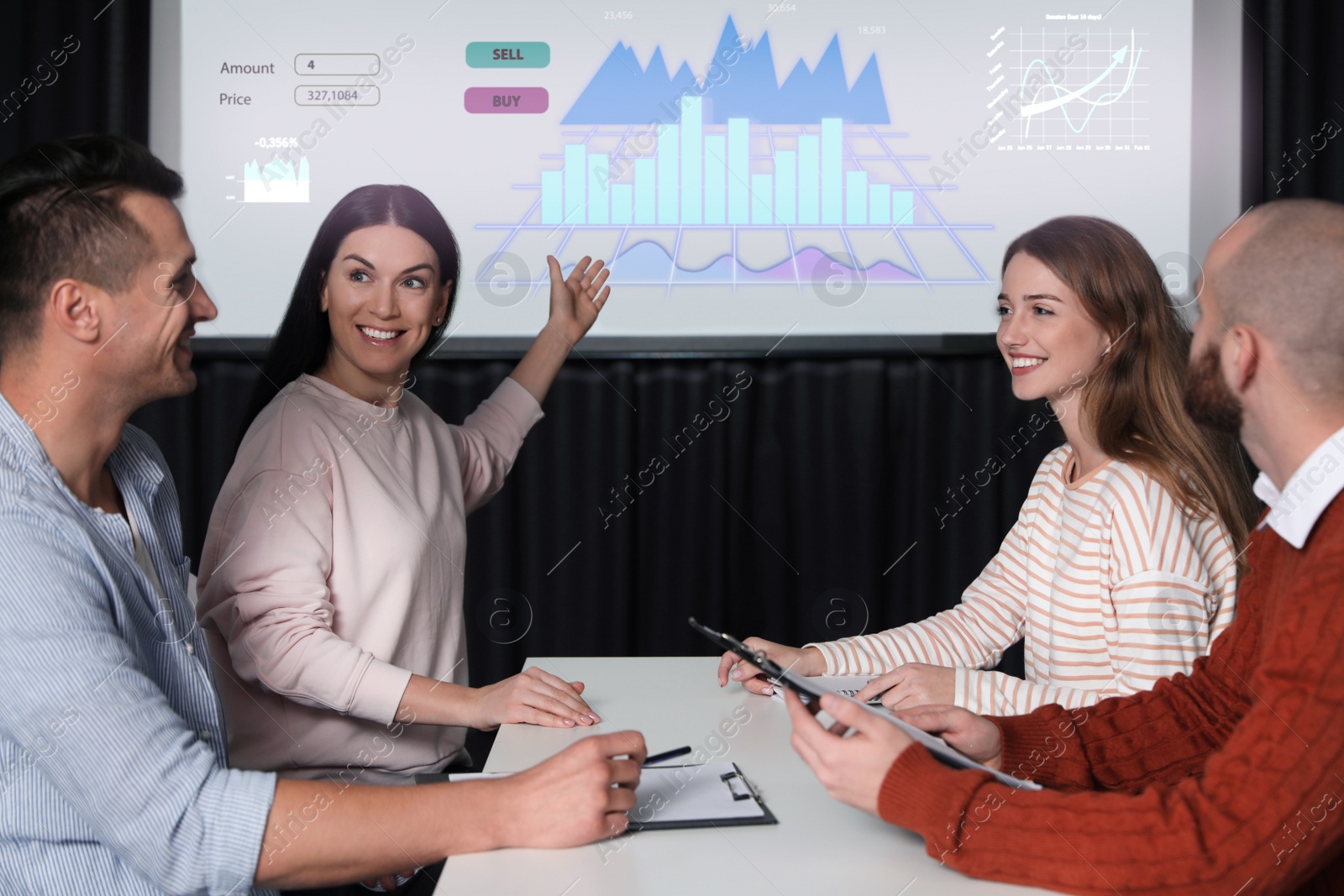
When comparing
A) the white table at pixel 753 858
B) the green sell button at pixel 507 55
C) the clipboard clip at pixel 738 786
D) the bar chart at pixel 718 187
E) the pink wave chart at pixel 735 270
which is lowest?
the white table at pixel 753 858

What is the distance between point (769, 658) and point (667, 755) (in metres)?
0.32

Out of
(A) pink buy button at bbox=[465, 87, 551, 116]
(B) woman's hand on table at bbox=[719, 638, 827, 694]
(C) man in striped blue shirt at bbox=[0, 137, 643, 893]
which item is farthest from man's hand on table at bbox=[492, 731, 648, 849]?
(A) pink buy button at bbox=[465, 87, 551, 116]

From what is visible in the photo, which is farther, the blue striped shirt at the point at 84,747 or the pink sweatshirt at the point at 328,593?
the pink sweatshirt at the point at 328,593

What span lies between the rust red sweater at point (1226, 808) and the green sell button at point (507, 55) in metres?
2.43

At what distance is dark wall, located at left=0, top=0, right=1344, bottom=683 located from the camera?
3158 millimetres

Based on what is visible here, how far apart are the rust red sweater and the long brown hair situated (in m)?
0.52

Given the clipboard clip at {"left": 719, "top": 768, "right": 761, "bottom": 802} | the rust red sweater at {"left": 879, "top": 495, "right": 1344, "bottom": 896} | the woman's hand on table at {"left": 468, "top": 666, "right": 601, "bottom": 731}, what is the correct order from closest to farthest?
the rust red sweater at {"left": 879, "top": 495, "right": 1344, "bottom": 896} < the clipboard clip at {"left": 719, "top": 768, "right": 761, "bottom": 802} < the woman's hand on table at {"left": 468, "top": 666, "right": 601, "bottom": 731}

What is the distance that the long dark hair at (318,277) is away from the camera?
5.86ft

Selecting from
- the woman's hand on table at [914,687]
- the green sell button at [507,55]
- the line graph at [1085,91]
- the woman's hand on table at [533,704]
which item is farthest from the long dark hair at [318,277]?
the line graph at [1085,91]

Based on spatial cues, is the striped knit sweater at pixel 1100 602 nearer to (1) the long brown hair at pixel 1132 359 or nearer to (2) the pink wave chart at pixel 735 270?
(1) the long brown hair at pixel 1132 359

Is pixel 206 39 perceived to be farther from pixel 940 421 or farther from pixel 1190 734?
pixel 1190 734

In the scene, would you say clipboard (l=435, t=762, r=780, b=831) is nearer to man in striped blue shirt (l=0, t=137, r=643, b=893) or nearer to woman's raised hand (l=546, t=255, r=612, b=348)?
man in striped blue shirt (l=0, t=137, r=643, b=893)

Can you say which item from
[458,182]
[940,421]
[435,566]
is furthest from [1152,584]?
[458,182]

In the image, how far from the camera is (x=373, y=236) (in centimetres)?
179
